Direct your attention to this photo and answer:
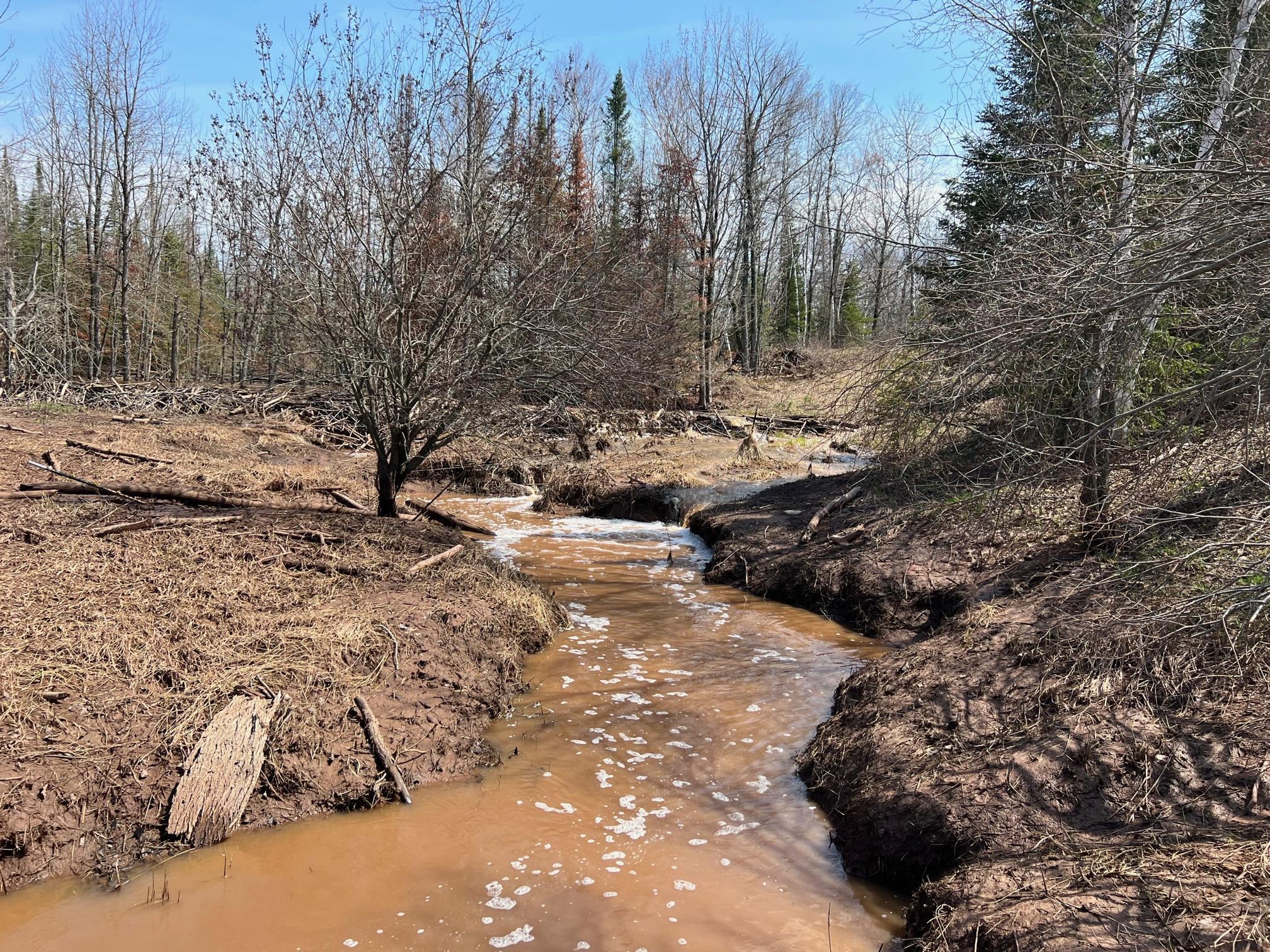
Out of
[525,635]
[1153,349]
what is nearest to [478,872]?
[525,635]

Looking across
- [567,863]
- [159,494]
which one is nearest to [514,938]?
[567,863]

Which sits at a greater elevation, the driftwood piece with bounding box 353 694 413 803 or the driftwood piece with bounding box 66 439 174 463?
the driftwood piece with bounding box 66 439 174 463

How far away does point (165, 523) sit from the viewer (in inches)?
274

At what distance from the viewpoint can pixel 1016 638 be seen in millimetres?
5578

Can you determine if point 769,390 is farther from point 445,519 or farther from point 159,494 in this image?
point 159,494

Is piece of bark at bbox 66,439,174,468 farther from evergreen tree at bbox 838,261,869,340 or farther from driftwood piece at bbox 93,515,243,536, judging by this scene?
evergreen tree at bbox 838,261,869,340

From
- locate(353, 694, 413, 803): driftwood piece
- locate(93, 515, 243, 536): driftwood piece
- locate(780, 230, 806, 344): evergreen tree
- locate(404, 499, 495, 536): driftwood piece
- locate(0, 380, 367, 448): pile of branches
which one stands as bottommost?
locate(353, 694, 413, 803): driftwood piece

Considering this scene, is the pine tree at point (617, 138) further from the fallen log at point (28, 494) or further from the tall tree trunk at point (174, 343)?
the fallen log at point (28, 494)

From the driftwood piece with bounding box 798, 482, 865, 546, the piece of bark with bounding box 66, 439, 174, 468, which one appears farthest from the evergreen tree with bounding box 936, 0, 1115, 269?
the piece of bark with bounding box 66, 439, 174, 468

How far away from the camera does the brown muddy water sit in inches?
136

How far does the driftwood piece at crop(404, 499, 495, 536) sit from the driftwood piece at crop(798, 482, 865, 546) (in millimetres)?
5205

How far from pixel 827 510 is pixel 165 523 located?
8.40 m

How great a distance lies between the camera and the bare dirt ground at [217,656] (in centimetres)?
388

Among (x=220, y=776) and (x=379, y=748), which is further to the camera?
(x=379, y=748)
